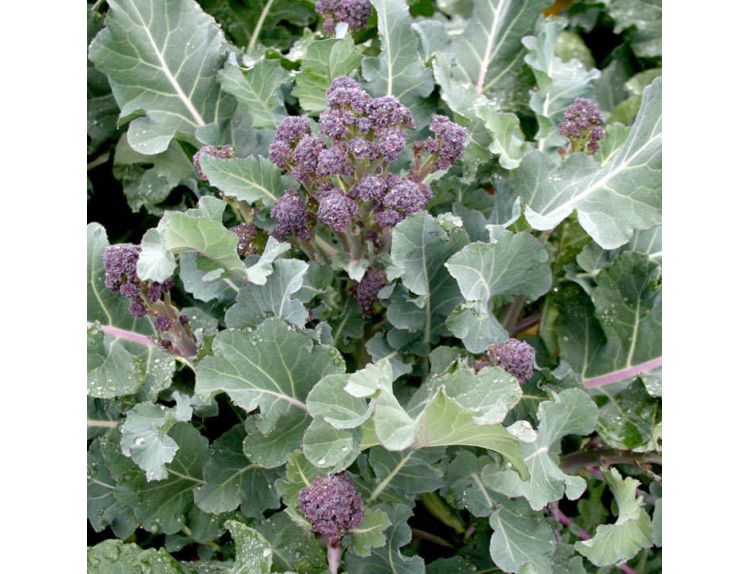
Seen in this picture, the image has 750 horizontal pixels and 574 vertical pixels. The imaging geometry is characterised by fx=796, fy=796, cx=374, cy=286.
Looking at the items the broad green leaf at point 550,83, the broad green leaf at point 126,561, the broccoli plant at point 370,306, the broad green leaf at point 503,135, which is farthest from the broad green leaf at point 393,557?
the broad green leaf at point 550,83

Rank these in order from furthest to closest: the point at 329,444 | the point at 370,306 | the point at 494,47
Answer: the point at 494,47 → the point at 370,306 → the point at 329,444

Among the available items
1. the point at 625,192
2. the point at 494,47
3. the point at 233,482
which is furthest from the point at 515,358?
the point at 494,47

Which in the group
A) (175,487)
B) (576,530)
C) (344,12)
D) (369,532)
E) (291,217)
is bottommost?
(576,530)

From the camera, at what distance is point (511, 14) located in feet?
3.99

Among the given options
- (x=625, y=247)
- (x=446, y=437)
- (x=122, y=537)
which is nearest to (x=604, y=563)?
(x=446, y=437)

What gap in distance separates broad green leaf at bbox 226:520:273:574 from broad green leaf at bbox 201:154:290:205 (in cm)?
38

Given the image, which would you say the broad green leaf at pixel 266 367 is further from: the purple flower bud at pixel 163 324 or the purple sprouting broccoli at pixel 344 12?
the purple sprouting broccoli at pixel 344 12

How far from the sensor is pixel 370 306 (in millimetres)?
995

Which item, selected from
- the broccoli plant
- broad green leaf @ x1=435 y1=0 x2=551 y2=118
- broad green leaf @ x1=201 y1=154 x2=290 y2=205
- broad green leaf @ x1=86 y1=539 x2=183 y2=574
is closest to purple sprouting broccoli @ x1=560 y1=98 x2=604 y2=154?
the broccoli plant

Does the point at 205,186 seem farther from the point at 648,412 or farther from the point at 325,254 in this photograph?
the point at 648,412

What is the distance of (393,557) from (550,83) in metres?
0.70

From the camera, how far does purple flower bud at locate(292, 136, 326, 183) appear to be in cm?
87

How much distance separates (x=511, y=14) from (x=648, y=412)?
2.05 feet

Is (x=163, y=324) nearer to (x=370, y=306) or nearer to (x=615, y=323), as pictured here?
(x=370, y=306)
